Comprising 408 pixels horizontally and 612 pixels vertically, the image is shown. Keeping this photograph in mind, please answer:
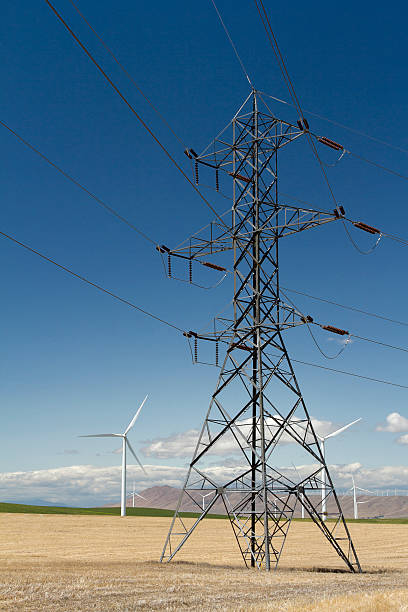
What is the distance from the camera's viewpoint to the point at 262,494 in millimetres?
36000

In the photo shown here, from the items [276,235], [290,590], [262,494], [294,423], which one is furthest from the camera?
[276,235]

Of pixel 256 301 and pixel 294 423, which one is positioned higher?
pixel 256 301

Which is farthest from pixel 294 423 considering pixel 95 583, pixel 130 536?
pixel 130 536

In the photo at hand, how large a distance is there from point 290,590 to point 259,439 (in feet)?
45.1

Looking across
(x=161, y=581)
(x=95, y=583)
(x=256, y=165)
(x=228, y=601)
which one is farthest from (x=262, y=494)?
(x=256, y=165)

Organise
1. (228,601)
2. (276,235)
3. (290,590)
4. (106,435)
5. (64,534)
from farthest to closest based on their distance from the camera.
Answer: (106,435), (64,534), (276,235), (290,590), (228,601)

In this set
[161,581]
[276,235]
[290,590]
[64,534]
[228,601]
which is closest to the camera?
[228,601]

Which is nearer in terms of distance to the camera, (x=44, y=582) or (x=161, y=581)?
(x=44, y=582)

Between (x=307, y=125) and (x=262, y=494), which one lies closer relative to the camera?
(x=262, y=494)

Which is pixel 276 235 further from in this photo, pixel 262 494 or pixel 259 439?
pixel 262 494

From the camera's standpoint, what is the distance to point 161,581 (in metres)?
28.1

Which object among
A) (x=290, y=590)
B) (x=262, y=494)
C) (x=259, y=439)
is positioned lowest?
(x=290, y=590)

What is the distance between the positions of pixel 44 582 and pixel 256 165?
28036 mm

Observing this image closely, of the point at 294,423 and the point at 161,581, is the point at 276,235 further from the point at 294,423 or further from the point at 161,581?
the point at 161,581
